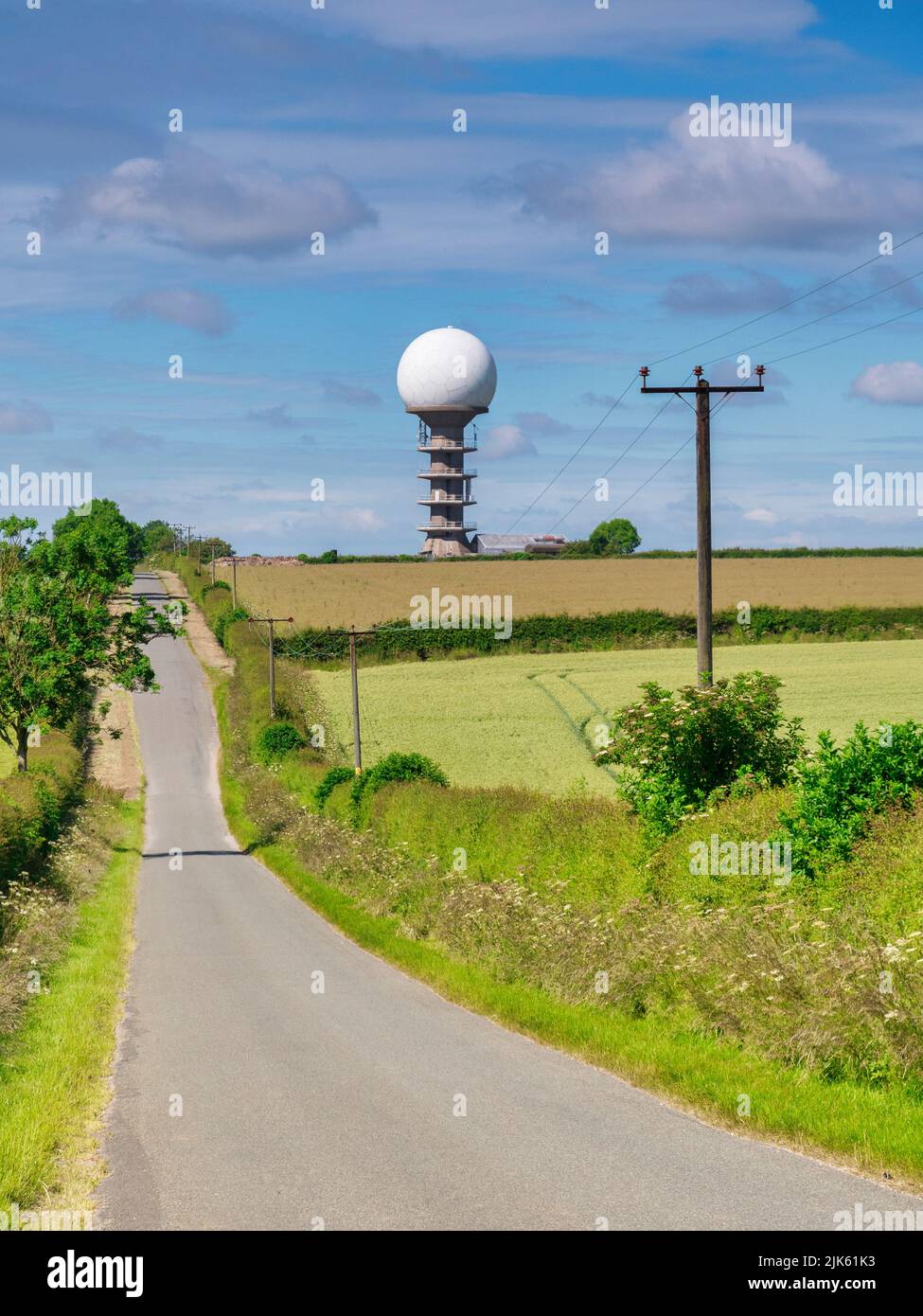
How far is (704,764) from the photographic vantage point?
744 inches

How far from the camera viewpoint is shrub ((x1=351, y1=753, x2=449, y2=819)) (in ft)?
113

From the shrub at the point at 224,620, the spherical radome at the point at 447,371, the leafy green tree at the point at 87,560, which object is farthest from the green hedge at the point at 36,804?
the spherical radome at the point at 447,371

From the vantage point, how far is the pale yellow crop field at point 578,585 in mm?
89375

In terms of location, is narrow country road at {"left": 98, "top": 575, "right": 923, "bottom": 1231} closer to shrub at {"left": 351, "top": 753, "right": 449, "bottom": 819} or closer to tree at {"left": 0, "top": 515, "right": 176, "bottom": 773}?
shrub at {"left": 351, "top": 753, "right": 449, "bottom": 819}

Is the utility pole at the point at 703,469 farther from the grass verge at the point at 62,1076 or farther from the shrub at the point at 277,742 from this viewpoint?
the shrub at the point at 277,742

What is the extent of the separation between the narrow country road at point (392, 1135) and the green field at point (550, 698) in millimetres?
22782

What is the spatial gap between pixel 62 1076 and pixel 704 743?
10461mm

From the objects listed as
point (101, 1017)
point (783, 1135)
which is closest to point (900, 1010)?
point (783, 1135)

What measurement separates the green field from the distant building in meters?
93.7

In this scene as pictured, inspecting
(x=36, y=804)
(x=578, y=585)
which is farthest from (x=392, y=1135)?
(x=578, y=585)

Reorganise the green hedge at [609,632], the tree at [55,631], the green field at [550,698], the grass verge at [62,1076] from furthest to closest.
Answer: the green hedge at [609,632]
the green field at [550,698]
the tree at [55,631]
the grass verge at [62,1076]

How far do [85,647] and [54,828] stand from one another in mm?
6383
